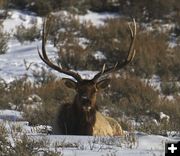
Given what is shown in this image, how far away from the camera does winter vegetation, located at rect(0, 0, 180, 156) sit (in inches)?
269

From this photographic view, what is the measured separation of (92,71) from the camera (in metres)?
16.2

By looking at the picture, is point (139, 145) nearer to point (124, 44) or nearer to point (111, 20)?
point (124, 44)

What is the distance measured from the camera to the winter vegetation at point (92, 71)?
6820mm

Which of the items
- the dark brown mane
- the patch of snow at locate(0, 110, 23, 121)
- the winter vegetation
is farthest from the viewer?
the patch of snow at locate(0, 110, 23, 121)

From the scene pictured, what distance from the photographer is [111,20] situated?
20.4m

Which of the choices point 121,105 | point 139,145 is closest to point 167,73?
point 121,105

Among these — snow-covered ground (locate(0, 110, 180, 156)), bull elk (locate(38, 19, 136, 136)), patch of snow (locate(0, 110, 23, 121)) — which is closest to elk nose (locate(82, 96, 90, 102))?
bull elk (locate(38, 19, 136, 136))

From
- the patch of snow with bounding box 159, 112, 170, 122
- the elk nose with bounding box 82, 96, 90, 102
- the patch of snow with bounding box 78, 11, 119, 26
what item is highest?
the patch of snow with bounding box 78, 11, 119, 26

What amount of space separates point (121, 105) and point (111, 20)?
751cm

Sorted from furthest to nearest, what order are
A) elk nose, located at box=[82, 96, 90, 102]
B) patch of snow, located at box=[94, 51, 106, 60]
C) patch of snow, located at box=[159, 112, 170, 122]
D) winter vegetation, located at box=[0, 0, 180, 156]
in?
1. patch of snow, located at box=[94, 51, 106, 60]
2. patch of snow, located at box=[159, 112, 170, 122]
3. elk nose, located at box=[82, 96, 90, 102]
4. winter vegetation, located at box=[0, 0, 180, 156]

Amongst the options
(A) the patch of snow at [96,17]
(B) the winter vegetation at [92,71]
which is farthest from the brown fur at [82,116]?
(A) the patch of snow at [96,17]

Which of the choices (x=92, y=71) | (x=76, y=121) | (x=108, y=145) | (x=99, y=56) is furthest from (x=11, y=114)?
(x=99, y=56)

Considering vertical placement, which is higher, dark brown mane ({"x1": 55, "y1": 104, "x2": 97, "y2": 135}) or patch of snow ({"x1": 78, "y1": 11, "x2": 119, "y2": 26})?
patch of snow ({"x1": 78, "y1": 11, "x2": 119, "y2": 26})

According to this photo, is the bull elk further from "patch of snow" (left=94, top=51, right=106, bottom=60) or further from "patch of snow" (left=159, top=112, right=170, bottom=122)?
"patch of snow" (left=94, top=51, right=106, bottom=60)
